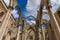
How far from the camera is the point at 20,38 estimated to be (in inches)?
811

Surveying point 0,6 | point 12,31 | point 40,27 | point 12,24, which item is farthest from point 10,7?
point 12,24

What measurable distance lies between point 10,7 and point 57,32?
17.3 feet

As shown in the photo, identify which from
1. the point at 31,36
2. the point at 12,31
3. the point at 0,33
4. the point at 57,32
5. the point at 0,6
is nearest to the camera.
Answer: the point at 57,32

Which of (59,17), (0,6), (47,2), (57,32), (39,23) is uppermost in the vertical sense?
(0,6)

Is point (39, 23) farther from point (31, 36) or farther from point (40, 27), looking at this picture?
point (31, 36)

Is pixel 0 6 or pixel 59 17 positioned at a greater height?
pixel 0 6

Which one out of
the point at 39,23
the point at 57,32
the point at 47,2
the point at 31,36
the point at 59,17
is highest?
the point at 31,36

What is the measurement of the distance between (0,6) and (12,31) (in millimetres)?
4921

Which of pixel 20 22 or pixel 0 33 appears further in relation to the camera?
pixel 20 22

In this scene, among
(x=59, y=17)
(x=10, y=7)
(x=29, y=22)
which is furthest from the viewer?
(x=29, y=22)

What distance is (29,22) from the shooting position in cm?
2697

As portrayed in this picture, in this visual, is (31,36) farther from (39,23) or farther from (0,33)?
(0,33)

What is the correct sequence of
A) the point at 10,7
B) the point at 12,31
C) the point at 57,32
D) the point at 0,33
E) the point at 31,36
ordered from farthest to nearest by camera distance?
the point at 31,36 < the point at 12,31 < the point at 10,7 < the point at 0,33 < the point at 57,32

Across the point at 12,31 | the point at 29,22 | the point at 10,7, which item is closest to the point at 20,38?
the point at 12,31
